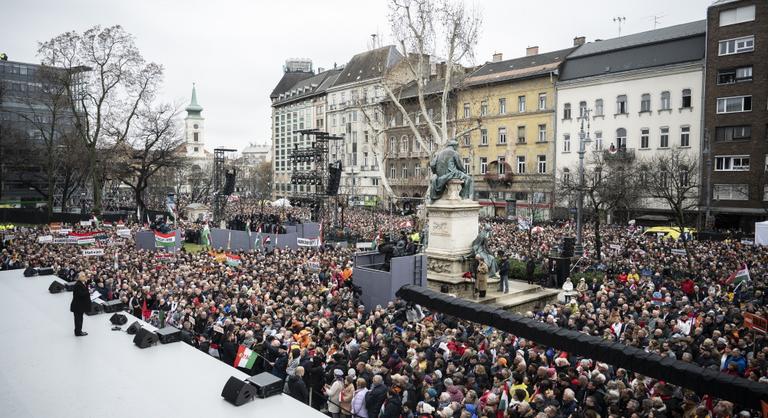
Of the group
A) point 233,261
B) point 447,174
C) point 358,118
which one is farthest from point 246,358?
point 358,118

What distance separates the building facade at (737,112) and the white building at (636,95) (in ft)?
3.63

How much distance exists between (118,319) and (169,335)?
1768 mm

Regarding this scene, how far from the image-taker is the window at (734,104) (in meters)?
35.4

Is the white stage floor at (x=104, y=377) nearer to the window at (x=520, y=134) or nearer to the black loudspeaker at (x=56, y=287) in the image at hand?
the black loudspeaker at (x=56, y=287)

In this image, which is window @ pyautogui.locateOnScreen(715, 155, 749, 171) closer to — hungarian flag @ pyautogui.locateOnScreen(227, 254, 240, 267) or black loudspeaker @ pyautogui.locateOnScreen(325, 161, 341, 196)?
black loudspeaker @ pyautogui.locateOnScreen(325, 161, 341, 196)

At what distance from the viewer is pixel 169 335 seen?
9.17 meters

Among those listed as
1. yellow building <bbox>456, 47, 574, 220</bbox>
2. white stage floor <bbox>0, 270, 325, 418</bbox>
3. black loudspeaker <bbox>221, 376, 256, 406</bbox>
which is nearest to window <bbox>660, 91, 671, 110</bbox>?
yellow building <bbox>456, 47, 574, 220</bbox>

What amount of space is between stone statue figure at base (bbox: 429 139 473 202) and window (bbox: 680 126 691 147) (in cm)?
2809

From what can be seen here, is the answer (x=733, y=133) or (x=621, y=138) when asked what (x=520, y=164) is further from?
(x=733, y=133)

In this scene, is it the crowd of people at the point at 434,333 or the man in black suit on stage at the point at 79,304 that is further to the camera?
the man in black suit on stage at the point at 79,304

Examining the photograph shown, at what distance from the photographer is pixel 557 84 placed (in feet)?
148

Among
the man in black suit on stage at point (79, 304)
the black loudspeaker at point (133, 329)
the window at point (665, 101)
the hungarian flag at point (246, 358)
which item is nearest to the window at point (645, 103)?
the window at point (665, 101)

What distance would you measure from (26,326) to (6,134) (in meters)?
50.1

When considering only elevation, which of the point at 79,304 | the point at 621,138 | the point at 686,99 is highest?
the point at 686,99
